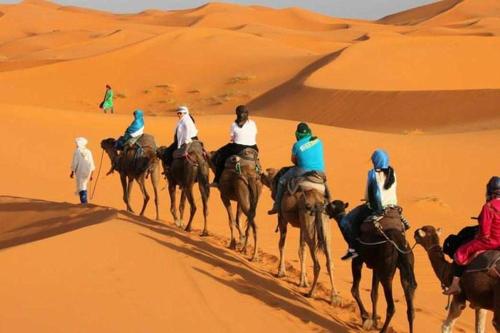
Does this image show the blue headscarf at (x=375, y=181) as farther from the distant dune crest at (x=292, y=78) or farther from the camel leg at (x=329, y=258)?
the distant dune crest at (x=292, y=78)

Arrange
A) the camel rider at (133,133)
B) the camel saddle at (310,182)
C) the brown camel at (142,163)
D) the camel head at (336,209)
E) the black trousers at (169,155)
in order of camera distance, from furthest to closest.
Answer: the camel rider at (133,133), the brown camel at (142,163), the black trousers at (169,155), the camel saddle at (310,182), the camel head at (336,209)

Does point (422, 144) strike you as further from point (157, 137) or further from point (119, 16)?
point (119, 16)

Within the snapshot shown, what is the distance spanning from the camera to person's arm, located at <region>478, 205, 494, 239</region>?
8.45 metres

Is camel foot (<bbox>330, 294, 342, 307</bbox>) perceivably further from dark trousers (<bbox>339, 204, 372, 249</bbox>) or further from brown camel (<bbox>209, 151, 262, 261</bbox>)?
brown camel (<bbox>209, 151, 262, 261</bbox>)

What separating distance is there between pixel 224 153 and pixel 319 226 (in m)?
3.22

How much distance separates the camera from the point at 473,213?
1977 cm

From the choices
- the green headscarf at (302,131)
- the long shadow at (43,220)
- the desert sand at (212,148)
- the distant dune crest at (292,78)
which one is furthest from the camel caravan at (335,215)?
the distant dune crest at (292,78)

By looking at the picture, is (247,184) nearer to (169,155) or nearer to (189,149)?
(189,149)

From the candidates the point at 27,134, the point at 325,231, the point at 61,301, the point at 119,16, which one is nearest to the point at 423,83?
the point at 27,134

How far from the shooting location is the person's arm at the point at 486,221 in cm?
845

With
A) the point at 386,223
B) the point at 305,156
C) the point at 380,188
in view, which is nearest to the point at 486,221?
the point at 386,223

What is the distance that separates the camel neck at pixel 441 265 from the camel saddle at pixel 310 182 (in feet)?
7.03

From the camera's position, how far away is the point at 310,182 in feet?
37.1

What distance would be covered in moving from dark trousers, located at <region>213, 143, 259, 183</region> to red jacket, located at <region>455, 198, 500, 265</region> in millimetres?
5626
